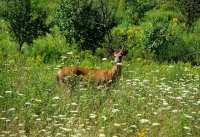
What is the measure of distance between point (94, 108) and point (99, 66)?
23.6ft

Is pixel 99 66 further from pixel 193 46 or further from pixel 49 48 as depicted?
pixel 193 46

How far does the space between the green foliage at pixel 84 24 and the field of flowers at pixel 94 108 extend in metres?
7.25

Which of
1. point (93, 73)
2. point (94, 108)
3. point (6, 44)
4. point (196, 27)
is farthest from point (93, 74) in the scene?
point (196, 27)

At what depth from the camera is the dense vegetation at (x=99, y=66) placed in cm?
1054

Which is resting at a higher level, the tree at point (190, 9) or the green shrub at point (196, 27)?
the tree at point (190, 9)

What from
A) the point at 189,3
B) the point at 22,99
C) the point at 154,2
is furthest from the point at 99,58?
the point at 154,2

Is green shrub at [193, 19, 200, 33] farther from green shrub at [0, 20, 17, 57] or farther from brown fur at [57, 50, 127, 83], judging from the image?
brown fur at [57, 50, 127, 83]

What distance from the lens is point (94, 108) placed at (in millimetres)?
11867

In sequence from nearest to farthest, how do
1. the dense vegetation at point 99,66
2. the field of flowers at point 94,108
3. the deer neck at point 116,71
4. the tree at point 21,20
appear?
the field of flowers at point 94,108 < the dense vegetation at point 99,66 < the deer neck at point 116,71 < the tree at point 21,20

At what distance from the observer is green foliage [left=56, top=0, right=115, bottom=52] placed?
71.7ft

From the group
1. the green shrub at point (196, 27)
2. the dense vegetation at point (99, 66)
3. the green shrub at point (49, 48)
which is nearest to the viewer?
the dense vegetation at point (99, 66)

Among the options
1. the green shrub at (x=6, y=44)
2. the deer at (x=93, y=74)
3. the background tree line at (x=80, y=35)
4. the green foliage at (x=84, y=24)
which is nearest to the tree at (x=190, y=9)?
the background tree line at (x=80, y=35)

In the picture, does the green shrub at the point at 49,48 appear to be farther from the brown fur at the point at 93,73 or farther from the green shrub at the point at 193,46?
the brown fur at the point at 93,73

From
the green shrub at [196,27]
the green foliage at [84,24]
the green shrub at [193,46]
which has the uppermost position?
the green foliage at [84,24]
